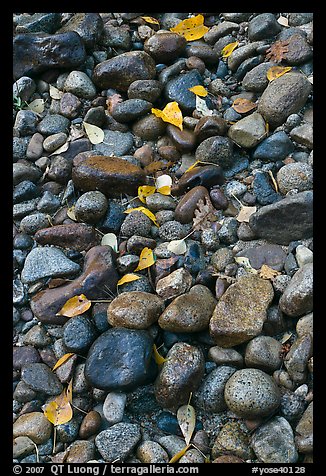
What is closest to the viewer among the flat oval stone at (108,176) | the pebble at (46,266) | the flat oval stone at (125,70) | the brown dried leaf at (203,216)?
the pebble at (46,266)

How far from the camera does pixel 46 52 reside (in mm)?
3771

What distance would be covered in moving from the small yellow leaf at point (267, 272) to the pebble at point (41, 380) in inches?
45.2

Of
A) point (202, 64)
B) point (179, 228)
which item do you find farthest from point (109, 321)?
point (202, 64)

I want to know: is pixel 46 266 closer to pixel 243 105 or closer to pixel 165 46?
pixel 243 105

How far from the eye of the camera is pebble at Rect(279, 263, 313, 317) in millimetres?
2410

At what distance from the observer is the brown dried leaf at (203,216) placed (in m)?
2.96

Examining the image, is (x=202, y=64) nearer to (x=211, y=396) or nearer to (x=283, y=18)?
(x=283, y=18)

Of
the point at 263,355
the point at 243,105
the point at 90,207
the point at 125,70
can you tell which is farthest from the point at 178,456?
the point at 125,70

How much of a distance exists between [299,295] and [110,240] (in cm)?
113

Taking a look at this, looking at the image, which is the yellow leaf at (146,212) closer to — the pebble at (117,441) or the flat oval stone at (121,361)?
the flat oval stone at (121,361)

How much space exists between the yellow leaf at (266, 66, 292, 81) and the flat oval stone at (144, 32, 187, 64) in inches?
29.1

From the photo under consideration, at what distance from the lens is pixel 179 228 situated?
294 centimetres

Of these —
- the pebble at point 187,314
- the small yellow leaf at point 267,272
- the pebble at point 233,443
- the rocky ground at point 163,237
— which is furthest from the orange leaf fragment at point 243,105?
the pebble at point 233,443

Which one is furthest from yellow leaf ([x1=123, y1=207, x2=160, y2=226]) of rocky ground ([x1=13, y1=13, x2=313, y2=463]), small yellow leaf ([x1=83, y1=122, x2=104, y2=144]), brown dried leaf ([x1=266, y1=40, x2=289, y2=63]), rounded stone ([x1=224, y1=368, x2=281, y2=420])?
brown dried leaf ([x1=266, y1=40, x2=289, y2=63])
